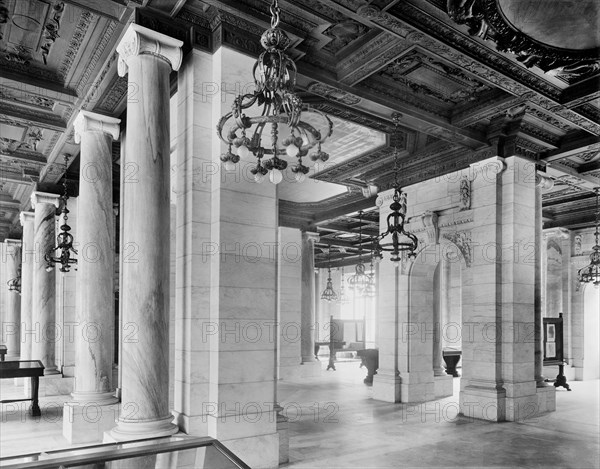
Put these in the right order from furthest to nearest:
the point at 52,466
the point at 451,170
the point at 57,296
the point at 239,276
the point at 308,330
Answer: the point at 308,330 < the point at 57,296 < the point at 451,170 < the point at 239,276 < the point at 52,466

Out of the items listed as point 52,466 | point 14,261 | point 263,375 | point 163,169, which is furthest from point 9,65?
point 14,261

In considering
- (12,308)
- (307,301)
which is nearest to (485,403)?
(307,301)

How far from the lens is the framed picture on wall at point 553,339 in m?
12.9

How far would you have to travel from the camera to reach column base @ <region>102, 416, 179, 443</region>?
5113 mm

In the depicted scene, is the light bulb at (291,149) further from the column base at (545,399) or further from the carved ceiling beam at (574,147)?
the column base at (545,399)

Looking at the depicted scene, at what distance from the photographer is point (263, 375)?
19.2 ft

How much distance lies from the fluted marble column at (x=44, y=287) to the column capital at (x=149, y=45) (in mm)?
7259

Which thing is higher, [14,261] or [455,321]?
[14,261]

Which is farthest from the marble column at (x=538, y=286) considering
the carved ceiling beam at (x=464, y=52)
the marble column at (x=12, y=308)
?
the marble column at (x=12, y=308)

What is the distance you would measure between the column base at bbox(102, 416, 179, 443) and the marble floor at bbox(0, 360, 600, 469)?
175 cm

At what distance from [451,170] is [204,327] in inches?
274

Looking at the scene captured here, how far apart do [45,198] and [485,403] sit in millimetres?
10475

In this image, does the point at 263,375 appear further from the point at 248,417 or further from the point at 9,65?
the point at 9,65

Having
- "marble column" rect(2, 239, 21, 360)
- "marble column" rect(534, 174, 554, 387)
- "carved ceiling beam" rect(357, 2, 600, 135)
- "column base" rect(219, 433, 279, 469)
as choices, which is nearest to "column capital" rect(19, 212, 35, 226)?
"marble column" rect(2, 239, 21, 360)
